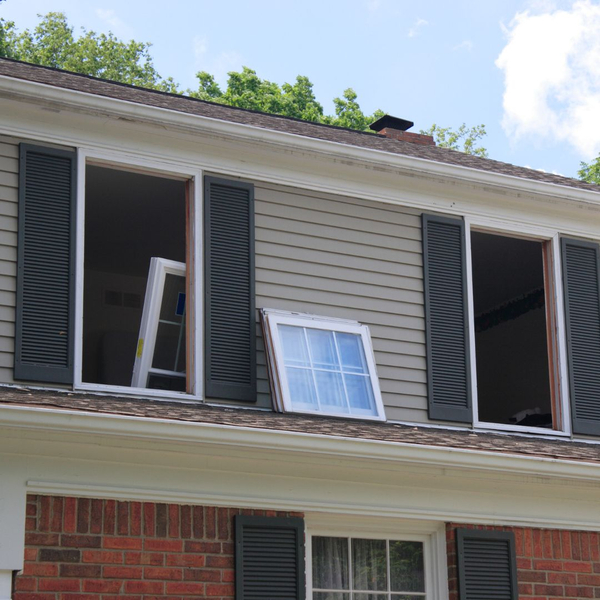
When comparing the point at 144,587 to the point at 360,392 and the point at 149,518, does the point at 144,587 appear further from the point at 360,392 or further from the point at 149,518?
the point at 360,392

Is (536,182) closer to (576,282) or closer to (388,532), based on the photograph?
(576,282)

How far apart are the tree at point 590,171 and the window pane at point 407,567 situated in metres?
24.8

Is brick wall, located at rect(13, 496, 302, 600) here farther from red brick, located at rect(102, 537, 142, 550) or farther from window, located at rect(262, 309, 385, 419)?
window, located at rect(262, 309, 385, 419)

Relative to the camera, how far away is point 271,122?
970 cm

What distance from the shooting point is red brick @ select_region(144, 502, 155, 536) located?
652 cm

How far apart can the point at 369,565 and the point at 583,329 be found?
3011mm

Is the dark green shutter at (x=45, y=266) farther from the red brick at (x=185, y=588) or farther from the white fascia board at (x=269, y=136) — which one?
the red brick at (x=185, y=588)

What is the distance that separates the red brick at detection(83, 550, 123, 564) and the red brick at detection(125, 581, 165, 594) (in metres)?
0.15

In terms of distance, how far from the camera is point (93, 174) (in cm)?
920

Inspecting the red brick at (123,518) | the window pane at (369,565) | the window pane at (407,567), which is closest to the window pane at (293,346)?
the window pane at (369,565)

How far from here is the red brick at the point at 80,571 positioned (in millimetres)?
6203

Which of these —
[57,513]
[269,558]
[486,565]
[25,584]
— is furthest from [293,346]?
[25,584]

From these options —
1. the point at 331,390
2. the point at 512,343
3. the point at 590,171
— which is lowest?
the point at 331,390

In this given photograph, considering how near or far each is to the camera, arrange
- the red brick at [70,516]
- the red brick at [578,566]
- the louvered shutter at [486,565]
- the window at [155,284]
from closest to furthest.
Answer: the red brick at [70,516]
the window at [155,284]
the louvered shutter at [486,565]
the red brick at [578,566]
